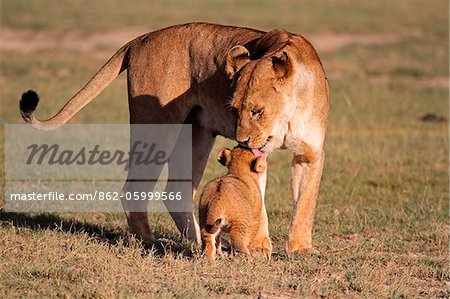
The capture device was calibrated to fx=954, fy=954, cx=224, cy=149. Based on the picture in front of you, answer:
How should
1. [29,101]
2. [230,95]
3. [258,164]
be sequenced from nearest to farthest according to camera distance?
[258,164] → [230,95] → [29,101]

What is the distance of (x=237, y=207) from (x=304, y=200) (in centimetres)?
64

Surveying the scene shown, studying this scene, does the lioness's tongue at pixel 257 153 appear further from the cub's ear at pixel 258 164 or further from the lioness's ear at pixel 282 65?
the lioness's ear at pixel 282 65

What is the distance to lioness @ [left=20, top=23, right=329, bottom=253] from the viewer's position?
527 cm

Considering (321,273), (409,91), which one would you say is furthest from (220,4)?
(321,273)

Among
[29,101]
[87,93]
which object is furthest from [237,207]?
[87,93]

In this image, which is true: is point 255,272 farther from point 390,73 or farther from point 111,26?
point 111,26

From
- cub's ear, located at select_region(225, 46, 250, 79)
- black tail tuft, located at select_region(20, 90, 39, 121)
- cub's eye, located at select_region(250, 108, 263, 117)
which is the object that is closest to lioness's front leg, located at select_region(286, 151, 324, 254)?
cub's eye, located at select_region(250, 108, 263, 117)

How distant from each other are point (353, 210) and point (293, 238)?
5.56ft

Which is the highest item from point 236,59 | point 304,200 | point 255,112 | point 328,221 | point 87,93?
point 236,59

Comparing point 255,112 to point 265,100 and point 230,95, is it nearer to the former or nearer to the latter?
point 265,100

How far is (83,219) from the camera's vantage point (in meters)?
6.81

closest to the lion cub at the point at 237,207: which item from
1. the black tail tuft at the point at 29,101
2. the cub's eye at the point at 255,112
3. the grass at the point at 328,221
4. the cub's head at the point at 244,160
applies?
the cub's head at the point at 244,160

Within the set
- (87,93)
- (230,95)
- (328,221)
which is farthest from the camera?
(328,221)

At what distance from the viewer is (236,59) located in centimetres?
553
